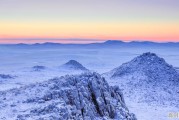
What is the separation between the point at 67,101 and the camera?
24062mm

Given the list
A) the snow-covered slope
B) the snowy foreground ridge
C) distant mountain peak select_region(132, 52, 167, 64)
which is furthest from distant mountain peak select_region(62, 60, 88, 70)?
the snowy foreground ridge

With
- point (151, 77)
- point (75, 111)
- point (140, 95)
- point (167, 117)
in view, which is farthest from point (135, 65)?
point (75, 111)

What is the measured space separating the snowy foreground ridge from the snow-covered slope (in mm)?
23521

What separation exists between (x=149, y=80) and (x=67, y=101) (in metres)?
37.8

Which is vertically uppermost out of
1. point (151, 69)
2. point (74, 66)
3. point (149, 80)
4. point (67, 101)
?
point (67, 101)

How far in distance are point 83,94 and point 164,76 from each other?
38587mm

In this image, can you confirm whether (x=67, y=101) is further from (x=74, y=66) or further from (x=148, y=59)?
(x=74, y=66)

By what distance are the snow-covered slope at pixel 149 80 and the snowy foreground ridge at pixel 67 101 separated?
2352 cm

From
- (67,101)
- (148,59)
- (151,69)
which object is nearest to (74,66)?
(148,59)

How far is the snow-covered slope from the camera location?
51.5 m

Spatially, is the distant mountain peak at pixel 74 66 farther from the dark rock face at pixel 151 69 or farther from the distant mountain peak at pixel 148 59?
the dark rock face at pixel 151 69

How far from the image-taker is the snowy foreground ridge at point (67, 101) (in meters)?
21.9

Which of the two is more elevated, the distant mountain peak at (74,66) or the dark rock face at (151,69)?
the dark rock face at (151,69)

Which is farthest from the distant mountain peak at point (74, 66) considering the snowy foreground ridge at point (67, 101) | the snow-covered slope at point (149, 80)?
the snowy foreground ridge at point (67, 101)
